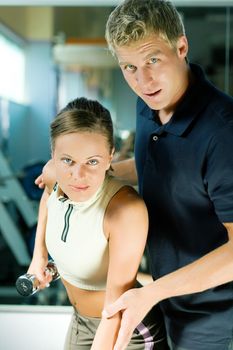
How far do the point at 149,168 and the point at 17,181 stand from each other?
3160 millimetres

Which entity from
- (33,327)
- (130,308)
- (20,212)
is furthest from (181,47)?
(20,212)

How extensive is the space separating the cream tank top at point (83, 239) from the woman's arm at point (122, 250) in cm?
5

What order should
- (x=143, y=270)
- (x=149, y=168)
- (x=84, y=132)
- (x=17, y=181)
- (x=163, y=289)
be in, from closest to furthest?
(x=163, y=289) < (x=84, y=132) < (x=149, y=168) < (x=143, y=270) < (x=17, y=181)

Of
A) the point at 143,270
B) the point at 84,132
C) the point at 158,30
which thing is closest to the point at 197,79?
the point at 158,30

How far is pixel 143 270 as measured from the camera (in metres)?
3.29

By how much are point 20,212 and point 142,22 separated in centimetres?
342

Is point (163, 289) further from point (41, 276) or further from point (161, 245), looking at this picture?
A: point (41, 276)

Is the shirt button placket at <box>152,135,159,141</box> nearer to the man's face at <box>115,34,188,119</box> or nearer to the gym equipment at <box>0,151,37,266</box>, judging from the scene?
the man's face at <box>115,34,188,119</box>

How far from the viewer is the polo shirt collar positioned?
115 cm

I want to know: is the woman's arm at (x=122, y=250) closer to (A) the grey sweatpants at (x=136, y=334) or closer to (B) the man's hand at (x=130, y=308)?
(B) the man's hand at (x=130, y=308)

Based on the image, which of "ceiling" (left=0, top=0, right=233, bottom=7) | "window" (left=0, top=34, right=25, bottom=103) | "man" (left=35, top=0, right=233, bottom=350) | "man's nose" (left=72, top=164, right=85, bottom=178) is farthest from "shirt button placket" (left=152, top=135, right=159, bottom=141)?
"window" (left=0, top=34, right=25, bottom=103)

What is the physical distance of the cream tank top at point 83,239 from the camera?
116cm

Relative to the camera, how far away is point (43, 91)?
550 centimetres

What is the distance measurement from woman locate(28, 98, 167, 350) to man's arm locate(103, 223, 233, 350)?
2.6 inches
